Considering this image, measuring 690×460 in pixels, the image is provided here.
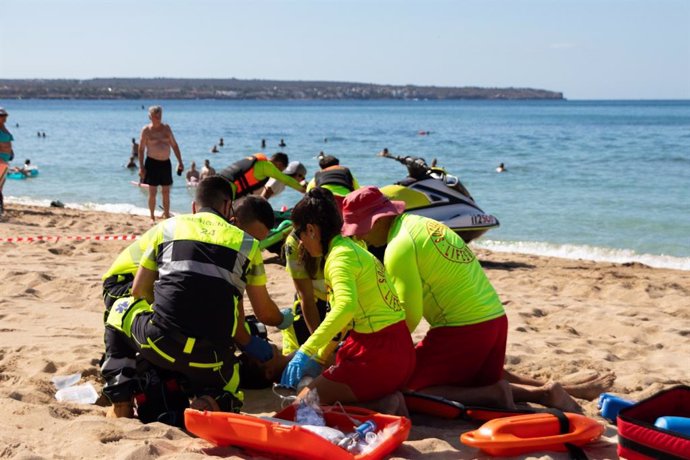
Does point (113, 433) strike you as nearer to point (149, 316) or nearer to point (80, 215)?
point (149, 316)

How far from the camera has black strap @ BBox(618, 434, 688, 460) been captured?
366cm

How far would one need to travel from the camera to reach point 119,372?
4.61 metres

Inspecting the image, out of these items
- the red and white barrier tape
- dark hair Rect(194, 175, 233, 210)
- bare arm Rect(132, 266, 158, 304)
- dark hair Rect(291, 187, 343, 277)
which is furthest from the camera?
the red and white barrier tape

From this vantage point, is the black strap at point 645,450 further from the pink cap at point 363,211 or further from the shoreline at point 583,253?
the shoreline at point 583,253

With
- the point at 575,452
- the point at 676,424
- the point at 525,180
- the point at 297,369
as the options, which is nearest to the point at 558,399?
the point at 575,452

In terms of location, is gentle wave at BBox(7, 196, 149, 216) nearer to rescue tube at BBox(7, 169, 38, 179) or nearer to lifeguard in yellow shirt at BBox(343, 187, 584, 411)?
rescue tube at BBox(7, 169, 38, 179)

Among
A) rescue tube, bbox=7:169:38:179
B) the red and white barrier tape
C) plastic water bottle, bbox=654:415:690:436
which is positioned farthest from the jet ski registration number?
rescue tube, bbox=7:169:38:179

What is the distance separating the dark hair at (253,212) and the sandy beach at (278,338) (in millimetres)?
1055

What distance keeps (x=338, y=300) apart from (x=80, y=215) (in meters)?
11.6

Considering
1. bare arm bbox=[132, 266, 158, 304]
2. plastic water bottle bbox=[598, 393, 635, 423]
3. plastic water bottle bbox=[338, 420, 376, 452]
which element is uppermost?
bare arm bbox=[132, 266, 158, 304]

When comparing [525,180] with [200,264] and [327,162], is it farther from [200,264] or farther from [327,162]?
[200,264]

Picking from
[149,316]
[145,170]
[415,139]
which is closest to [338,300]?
[149,316]

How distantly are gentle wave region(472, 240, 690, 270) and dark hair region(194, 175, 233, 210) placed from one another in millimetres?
8547

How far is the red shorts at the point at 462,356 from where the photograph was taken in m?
4.68
